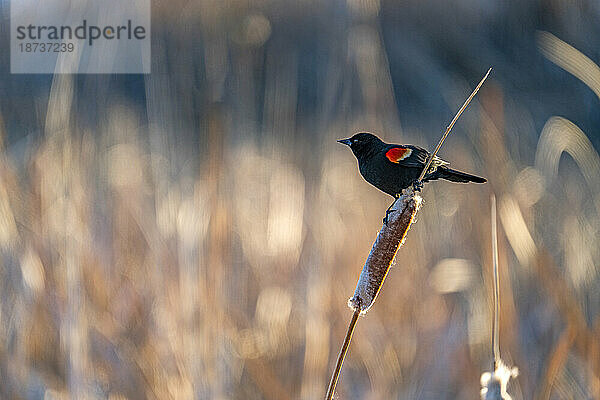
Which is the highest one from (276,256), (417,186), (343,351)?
(417,186)

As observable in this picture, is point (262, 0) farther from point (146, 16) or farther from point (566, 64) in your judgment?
point (566, 64)

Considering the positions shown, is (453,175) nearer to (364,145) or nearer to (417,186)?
(417,186)

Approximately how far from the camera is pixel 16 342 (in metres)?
1.40

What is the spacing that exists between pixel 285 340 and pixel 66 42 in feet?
2.98

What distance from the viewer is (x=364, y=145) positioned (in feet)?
2.79

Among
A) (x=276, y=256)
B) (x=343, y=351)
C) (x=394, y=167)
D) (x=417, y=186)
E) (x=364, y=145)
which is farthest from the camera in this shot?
(x=276, y=256)

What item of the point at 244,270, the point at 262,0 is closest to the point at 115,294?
the point at 244,270

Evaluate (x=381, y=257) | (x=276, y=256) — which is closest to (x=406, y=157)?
(x=381, y=257)

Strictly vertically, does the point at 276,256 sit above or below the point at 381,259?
below

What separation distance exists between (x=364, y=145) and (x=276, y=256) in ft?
2.89

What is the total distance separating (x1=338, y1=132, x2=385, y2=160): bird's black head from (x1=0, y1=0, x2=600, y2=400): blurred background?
29 centimetres

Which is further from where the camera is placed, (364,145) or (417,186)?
(364,145)

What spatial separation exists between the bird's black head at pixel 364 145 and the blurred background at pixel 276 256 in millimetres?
293

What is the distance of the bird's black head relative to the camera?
2.74 feet
